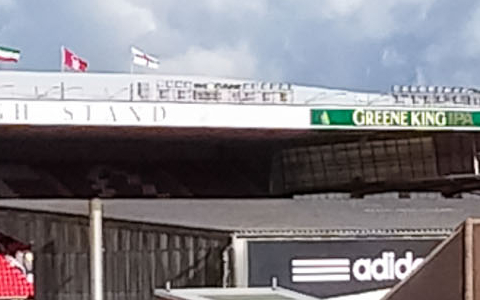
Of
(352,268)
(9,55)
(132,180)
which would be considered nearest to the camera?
(352,268)

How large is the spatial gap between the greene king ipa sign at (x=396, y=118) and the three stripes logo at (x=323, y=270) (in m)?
10.8

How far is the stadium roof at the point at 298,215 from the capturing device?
84.5ft

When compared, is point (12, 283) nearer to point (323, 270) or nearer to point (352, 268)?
point (323, 270)

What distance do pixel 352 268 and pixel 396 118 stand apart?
11.6 metres

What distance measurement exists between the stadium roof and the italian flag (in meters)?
9.10

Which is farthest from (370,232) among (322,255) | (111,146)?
(111,146)

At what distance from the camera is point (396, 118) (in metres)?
36.2

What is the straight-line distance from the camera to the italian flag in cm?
3967

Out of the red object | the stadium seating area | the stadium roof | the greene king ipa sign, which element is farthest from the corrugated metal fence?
the stadium seating area

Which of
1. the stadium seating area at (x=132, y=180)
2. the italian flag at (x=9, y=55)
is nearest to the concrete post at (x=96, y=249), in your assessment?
the italian flag at (x=9, y=55)

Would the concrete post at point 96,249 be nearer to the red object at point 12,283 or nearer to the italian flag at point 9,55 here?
the red object at point 12,283

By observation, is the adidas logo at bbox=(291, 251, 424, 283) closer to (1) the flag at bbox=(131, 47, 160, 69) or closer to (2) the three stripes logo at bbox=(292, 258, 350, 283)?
(2) the three stripes logo at bbox=(292, 258, 350, 283)

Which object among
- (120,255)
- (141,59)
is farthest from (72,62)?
(120,255)

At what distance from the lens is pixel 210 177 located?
167 feet
